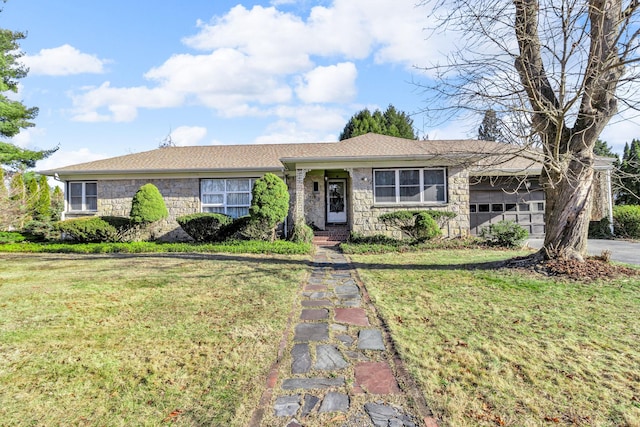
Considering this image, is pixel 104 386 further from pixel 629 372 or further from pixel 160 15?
pixel 160 15

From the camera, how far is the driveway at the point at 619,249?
8230 millimetres

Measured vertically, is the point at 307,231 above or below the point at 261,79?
below

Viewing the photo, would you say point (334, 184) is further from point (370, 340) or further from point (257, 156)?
point (370, 340)

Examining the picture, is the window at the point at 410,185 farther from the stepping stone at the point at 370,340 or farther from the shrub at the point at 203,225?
the stepping stone at the point at 370,340

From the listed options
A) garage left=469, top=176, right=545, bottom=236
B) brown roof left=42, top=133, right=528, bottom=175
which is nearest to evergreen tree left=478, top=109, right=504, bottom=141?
brown roof left=42, top=133, right=528, bottom=175

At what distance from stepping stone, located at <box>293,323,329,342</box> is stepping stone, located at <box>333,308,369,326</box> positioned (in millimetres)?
302

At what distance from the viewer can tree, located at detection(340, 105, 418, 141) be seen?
25297 mm

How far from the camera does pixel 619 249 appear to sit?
998cm

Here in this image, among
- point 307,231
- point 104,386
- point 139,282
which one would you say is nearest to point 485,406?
point 104,386

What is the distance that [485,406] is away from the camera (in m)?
2.40

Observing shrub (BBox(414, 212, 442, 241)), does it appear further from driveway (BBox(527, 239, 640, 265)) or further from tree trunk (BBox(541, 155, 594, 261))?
tree trunk (BBox(541, 155, 594, 261))

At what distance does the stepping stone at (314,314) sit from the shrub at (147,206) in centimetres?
933

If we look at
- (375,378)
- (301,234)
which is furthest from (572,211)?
(301,234)

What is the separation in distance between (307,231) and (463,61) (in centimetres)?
715
